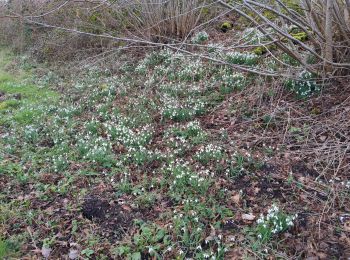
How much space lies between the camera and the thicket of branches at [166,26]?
5727 mm

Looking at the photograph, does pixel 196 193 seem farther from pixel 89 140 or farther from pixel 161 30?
pixel 161 30

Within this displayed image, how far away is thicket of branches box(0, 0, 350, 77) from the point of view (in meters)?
5.73

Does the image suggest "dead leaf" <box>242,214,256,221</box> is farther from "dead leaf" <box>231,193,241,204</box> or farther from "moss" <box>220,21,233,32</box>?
"moss" <box>220,21,233,32</box>

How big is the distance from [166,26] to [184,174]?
6.65 meters

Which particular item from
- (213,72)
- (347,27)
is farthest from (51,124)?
(347,27)

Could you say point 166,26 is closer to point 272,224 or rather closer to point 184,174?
point 184,174

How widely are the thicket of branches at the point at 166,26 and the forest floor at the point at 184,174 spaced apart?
80cm

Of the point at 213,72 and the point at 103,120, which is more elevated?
the point at 213,72

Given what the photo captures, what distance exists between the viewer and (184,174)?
4473 millimetres

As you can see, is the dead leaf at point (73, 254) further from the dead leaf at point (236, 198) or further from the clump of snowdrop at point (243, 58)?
the clump of snowdrop at point (243, 58)

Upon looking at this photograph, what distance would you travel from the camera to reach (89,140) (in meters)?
5.89

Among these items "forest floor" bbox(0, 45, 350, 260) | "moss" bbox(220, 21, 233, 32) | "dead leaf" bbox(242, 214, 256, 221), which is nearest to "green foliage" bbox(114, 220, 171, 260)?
"forest floor" bbox(0, 45, 350, 260)

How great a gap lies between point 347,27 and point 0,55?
38.5ft

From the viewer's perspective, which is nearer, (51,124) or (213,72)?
(51,124)
